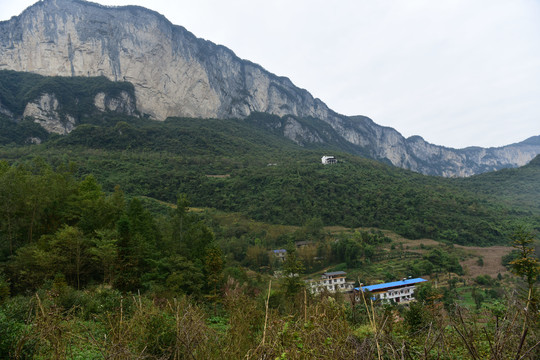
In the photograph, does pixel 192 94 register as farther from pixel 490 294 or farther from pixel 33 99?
pixel 490 294

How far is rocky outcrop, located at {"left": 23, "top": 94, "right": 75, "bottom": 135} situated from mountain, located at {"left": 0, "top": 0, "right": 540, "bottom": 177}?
0.97 feet

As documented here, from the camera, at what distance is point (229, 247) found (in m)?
31.6

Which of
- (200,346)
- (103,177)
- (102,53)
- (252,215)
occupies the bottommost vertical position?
(252,215)

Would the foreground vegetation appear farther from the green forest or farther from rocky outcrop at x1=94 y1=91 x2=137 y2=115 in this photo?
rocky outcrop at x1=94 y1=91 x2=137 y2=115

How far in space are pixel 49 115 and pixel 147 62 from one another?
33.5m

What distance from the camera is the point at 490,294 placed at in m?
23.1

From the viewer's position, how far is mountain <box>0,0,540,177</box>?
81.7 m

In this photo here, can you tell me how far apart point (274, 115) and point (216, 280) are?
115m

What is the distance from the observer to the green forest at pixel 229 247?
10.1 ft

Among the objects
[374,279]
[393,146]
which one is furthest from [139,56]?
[393,146]

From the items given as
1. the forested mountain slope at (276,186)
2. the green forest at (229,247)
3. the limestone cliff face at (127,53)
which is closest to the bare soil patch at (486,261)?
the green forest at (229,247)

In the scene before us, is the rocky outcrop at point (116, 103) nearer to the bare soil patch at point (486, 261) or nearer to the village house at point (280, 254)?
the village house at point (280, 254)

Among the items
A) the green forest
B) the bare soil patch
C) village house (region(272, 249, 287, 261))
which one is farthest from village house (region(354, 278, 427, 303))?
village house (region(272, 249, 287, 261))

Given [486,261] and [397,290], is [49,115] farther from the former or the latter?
[486,261]
